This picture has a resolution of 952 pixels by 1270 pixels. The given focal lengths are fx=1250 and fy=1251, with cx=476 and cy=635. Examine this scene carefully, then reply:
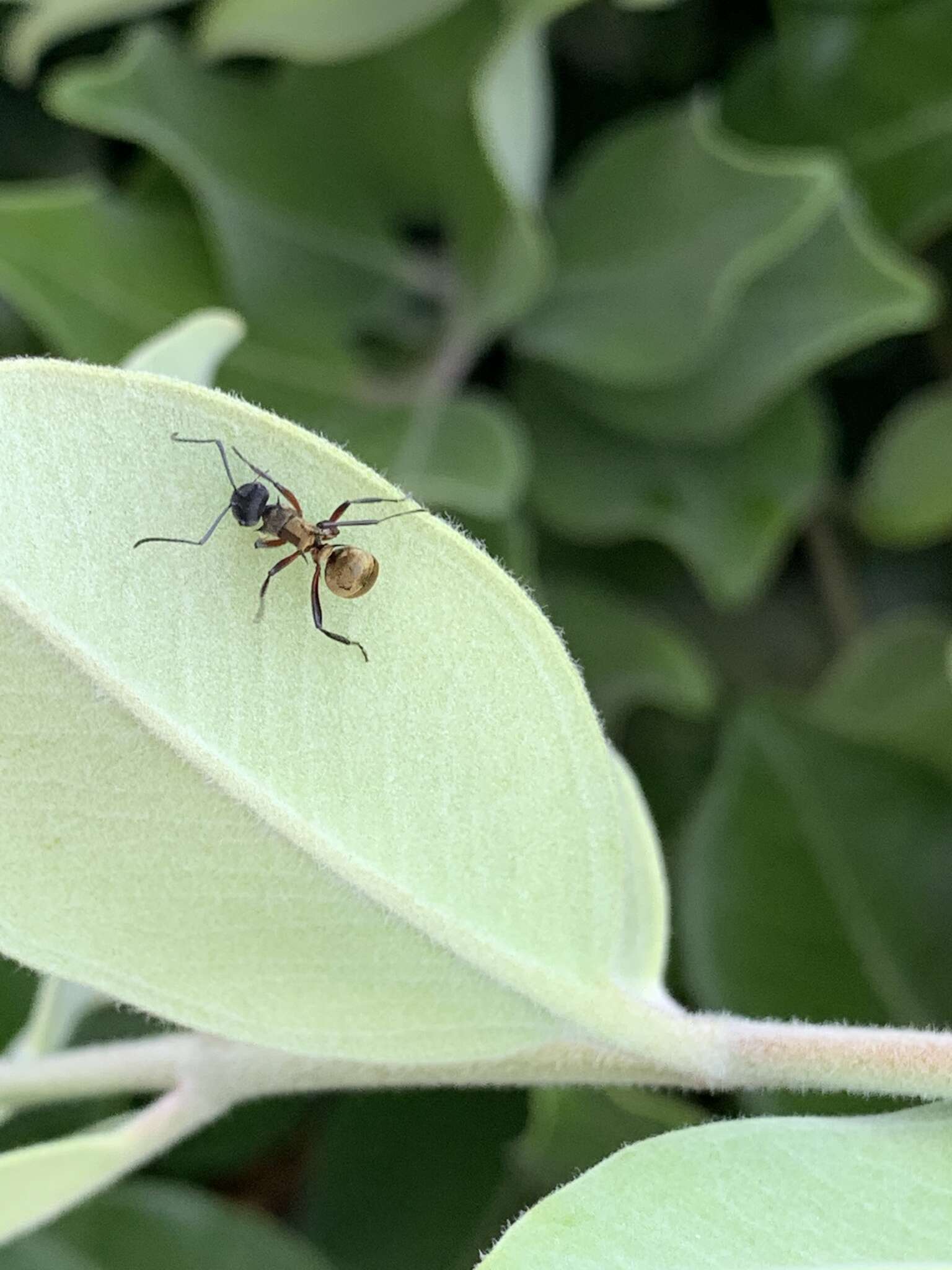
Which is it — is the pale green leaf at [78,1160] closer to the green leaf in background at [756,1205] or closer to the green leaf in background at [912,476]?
the green leaf in background at [756,1205]

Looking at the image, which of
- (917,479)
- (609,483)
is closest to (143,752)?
(609,483)

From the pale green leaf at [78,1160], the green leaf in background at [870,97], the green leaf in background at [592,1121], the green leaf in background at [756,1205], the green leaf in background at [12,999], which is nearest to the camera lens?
the green leaf in background at [756,1205]

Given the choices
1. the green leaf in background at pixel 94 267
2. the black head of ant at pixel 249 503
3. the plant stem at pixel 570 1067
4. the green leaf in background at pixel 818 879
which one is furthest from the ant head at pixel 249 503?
the green leaf in background at pixel 818 879

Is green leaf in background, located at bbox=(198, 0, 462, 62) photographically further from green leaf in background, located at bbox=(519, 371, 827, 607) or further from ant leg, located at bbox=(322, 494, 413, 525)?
ant leg, located at bbox=(322, 494, 413, 525)

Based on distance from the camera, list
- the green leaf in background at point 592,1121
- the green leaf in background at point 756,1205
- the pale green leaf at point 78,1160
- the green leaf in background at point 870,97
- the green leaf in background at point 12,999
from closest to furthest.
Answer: the green leaf in background at point 756,1205 → the pale green leaf at point 78,1160 → the green leaf in background at point 592,1121 → the green leaf in background at point 12,999 → the green leaf in background at point 870,97

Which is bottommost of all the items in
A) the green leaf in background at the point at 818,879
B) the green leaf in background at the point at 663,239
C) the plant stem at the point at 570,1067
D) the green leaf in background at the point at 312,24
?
the green leaf in background at the point at 818,879

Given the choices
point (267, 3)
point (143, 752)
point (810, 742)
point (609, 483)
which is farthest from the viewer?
point (609, 483)

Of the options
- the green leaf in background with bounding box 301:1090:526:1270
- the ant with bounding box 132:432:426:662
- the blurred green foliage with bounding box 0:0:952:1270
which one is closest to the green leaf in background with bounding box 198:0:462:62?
the blurred green foliage with bounding box 0:0:952:1270

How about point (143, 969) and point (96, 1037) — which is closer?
point (143, 969)

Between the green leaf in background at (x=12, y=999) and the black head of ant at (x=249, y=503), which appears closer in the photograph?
the black head of ant at (x=249, y=503)

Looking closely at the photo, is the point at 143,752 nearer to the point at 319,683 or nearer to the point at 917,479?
the point at 319,683
